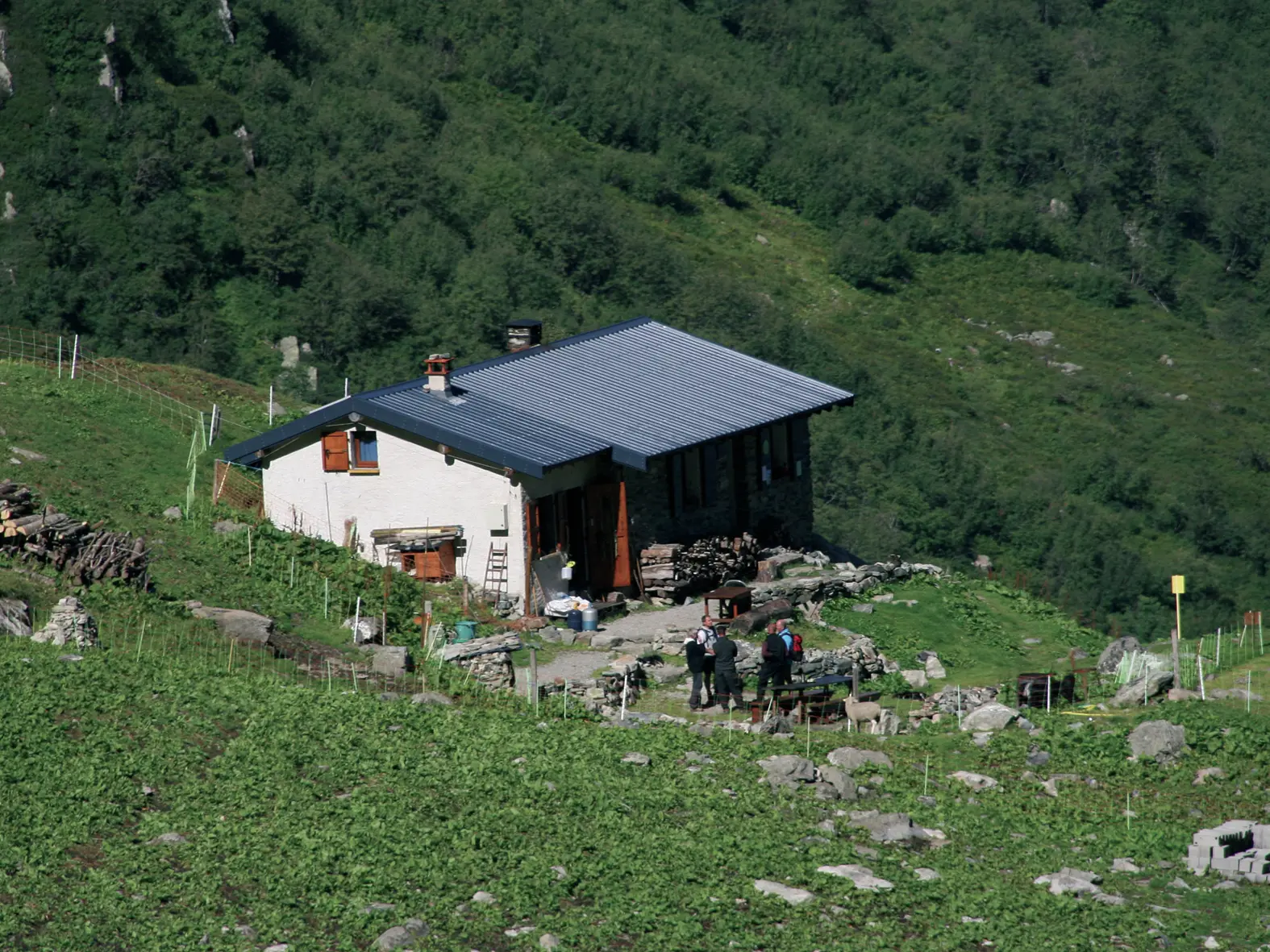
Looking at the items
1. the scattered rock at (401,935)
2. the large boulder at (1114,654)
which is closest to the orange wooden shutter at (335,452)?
the large boulder at (1114,654)

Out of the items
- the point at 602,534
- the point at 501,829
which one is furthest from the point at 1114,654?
the point at 501,829

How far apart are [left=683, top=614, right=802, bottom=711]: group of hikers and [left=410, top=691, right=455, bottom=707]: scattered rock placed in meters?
3.70

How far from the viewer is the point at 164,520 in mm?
38031

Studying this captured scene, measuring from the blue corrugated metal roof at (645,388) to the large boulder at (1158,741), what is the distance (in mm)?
13702

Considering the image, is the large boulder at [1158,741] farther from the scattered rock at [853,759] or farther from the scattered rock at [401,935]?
the scattered rock at [401,935]

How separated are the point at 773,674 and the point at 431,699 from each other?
5177 mm

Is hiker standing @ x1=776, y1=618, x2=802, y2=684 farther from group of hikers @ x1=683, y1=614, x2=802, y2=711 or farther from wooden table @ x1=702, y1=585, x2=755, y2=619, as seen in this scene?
wooden table @ x1=702, y1=585, x2=755, y2=619

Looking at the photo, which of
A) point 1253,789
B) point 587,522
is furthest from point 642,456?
point 1253,789

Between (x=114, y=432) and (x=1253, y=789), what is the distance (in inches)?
1037

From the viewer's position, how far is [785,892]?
67.6 ft

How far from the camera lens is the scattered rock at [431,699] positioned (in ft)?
91.1

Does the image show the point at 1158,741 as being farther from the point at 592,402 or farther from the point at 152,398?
the point at 152,398

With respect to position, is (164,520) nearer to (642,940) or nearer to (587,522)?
(587,522)

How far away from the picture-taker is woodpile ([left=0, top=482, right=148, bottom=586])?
105 feet
